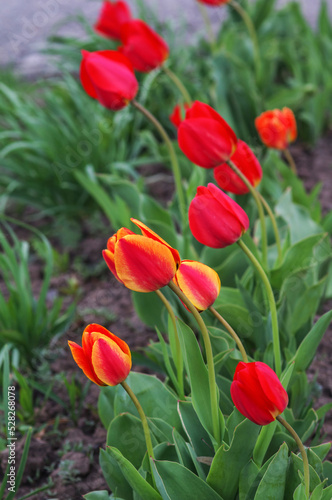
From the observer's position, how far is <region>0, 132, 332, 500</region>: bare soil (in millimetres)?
1233

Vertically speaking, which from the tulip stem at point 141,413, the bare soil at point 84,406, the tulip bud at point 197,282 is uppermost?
the tulip bud at point 197,282

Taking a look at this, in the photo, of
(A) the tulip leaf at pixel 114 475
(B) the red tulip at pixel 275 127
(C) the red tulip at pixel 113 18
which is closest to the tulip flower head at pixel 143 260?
(A) the tulip leaf at pixel 114 475

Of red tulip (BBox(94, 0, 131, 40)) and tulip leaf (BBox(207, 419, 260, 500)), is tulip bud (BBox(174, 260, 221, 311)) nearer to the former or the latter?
tulip leaf (BBox(207, 419, 260, 500))

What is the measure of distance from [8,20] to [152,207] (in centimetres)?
414

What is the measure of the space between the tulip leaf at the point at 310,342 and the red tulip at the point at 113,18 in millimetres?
1344

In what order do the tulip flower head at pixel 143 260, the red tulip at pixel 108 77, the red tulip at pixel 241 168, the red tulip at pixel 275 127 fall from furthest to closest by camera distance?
1. the red tulip at pixel 275 127
2. the red tulip at pixel 108 77
3. the red tulip at pixel 241 168
4. the tulip flower head at pixel 143 260

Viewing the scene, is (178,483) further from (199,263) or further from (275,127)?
(275,127)

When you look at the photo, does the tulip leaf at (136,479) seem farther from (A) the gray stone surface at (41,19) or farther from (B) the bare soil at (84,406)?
(A) the gray stone surface at (41,19)

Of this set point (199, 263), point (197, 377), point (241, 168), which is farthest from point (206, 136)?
point (197, 377)

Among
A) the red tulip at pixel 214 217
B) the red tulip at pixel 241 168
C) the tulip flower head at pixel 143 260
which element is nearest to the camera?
the tulip flower head at pixel 143 260

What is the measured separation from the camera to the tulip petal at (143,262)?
70 cm

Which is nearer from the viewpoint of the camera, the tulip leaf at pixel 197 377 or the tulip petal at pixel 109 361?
the tulip petal at pixel 109 361

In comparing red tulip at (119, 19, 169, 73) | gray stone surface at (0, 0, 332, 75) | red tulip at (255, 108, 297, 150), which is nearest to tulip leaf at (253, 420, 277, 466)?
red tulip at (255, 108, 297, 150)

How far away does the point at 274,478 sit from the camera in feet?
2.76
